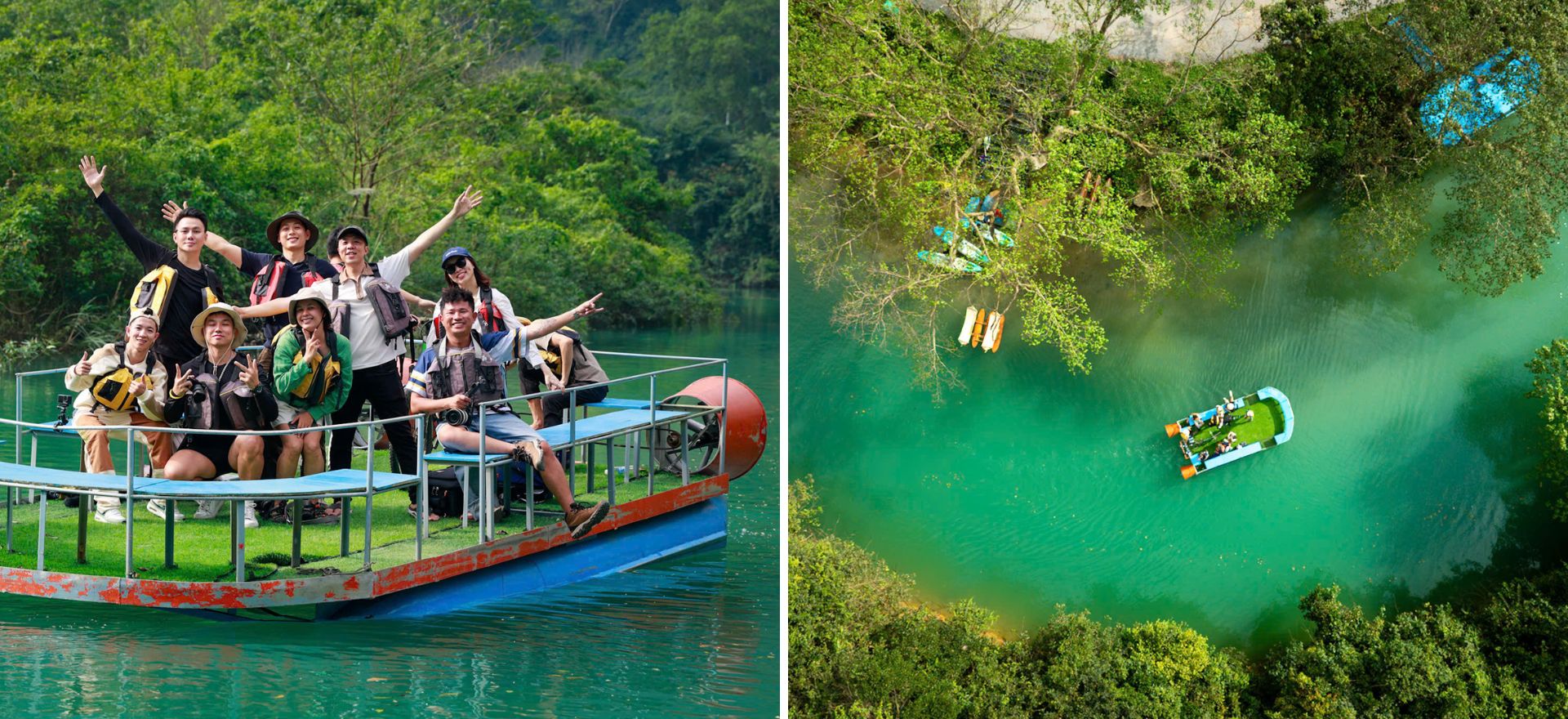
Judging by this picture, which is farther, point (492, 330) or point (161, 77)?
point (161, 77)

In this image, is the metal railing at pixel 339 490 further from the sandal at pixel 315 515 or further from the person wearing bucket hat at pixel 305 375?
the sandal at pixel 315 515

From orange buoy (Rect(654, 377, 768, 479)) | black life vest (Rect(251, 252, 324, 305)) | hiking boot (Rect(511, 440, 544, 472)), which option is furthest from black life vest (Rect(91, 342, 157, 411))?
orange buoy (Rect(654, 377, 768, 479))

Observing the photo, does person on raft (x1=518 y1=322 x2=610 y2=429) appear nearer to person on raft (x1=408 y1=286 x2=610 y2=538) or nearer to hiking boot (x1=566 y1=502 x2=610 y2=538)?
hiking boot (x1=566 y1=502 x2=610 y2=538)

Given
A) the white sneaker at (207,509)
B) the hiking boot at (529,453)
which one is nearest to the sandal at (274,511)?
the white sneaker at (207,509)

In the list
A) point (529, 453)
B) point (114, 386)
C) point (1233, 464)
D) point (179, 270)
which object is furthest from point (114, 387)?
point (1233, 464)

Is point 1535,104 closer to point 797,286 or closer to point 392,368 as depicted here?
point 797,286

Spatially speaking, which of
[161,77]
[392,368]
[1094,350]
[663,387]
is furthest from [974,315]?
[161,77]
